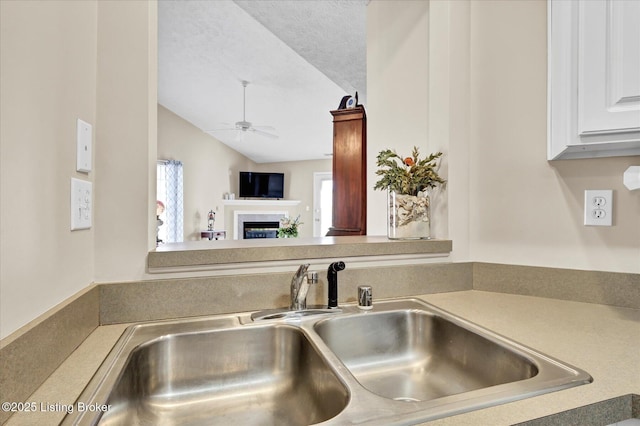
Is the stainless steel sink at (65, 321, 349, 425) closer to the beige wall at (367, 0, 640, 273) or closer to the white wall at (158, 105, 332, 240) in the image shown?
the beige wall at (367, 0, 640, 273)

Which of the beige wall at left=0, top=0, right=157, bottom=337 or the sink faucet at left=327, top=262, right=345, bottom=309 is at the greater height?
the beige wall at left=0, top=0, right=157, bottom=337

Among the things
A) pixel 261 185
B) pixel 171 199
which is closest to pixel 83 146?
pixel 171 199

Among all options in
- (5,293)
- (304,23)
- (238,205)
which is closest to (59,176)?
(5,293)

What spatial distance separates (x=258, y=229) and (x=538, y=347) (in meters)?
7.57

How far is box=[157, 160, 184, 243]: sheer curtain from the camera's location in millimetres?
6328

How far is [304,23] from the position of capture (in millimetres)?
2797

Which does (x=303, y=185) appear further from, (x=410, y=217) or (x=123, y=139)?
(x=123, y=139)

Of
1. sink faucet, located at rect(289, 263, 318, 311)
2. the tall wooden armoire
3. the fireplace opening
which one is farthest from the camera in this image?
the fireplace opening

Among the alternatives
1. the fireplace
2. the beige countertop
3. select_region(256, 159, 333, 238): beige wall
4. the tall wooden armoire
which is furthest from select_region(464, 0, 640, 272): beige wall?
the fireplace

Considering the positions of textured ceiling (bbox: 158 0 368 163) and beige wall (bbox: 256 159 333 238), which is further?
beige wall (bbox: 256 159 333 238)

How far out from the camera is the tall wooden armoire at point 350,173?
7.29 feet

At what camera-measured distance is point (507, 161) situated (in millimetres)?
1253

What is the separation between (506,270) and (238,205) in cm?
713

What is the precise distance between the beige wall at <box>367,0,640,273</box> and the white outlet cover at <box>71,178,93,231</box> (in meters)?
1.14
